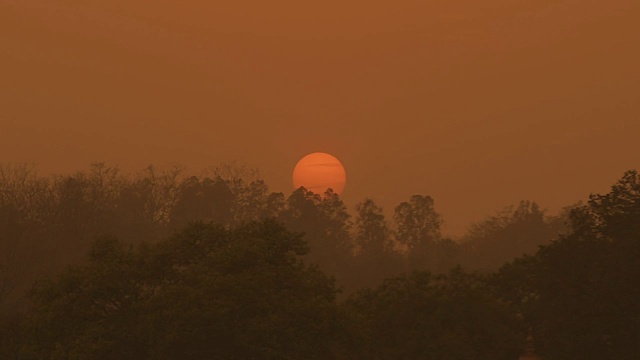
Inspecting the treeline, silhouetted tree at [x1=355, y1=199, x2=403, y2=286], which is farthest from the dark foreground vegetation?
silhouetted tree at [x1=355, y1=199, x2=403, y2=286]

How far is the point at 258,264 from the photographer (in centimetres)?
3158

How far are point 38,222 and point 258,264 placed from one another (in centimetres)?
5216

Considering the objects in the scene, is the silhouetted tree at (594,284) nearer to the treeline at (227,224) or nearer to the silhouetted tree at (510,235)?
the treeline at (227,224)

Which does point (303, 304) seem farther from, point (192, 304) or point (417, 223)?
point (417, 223)

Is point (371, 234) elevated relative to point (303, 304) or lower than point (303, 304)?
elevated

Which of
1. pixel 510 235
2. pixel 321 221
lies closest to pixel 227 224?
pixel 321 221

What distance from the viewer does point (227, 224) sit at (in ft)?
371

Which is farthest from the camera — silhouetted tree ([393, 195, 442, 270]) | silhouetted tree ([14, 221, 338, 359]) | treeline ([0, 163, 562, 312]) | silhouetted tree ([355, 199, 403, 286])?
silhouetted tree ([393, 195, 442, 270])

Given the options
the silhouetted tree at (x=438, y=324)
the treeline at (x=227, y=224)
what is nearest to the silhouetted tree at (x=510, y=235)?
the treeline at (x=227, y=224)

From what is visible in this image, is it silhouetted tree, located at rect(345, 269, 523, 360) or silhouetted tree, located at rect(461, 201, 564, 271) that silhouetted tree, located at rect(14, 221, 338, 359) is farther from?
silhouetted tree, located at rect(461, 201, 564, 271)

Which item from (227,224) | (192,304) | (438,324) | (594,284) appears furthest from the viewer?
(227,224)

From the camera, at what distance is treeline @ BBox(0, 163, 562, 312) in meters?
75.2

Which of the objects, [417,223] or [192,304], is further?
[417,223]

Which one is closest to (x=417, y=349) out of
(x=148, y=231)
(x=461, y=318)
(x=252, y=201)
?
(x=461, y=318)
